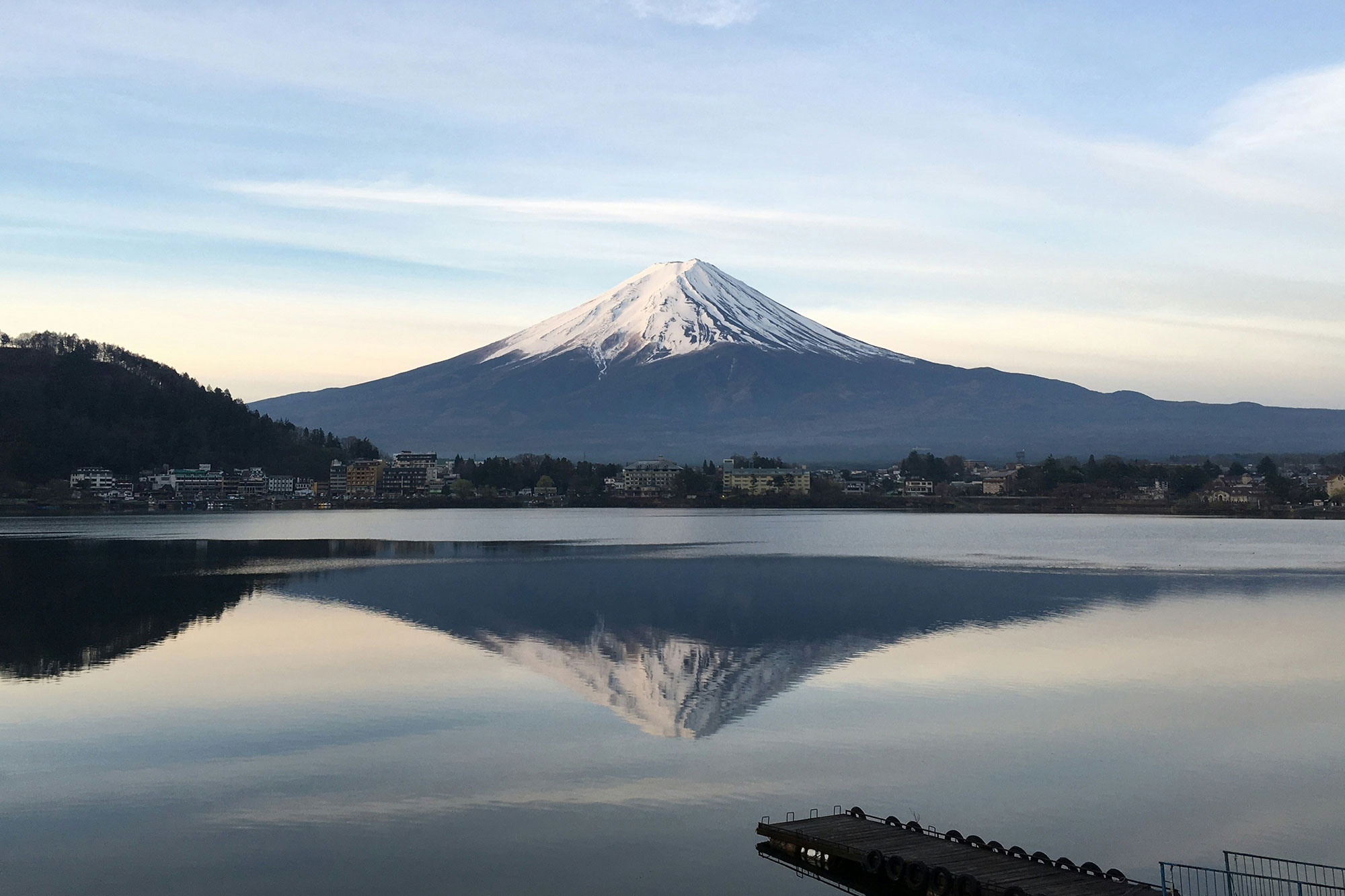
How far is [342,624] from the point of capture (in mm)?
A: 24125

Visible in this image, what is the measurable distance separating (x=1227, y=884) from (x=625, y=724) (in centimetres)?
750

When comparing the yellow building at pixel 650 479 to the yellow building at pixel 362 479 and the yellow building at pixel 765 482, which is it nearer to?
the yellow building at pixel 765 482

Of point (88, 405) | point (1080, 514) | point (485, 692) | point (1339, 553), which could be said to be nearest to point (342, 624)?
point (485, 692)

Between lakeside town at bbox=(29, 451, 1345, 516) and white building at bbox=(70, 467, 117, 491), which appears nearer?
lakeside town at bbox=(29, 451, 1345, 516)

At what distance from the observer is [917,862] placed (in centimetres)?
954

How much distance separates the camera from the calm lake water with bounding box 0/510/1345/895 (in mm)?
10305

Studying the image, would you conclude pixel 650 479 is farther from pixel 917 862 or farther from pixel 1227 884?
pixel 1227 884

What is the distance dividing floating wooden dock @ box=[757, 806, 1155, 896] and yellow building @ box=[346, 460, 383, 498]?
116155 mm

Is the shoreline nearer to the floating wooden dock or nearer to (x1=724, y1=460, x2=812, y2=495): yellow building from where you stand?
(x1=724, y1=460, x2=812, y2=495): yellow building

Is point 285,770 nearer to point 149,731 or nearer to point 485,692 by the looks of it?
point 149,731

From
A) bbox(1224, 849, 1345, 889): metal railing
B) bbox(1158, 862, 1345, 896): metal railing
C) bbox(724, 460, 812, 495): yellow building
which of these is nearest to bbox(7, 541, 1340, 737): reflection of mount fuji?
bbox(1158, 862, 1345, 896): metal railing

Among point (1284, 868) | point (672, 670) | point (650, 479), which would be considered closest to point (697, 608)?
point (672, 670)

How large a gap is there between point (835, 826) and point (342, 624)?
15796 millimetres

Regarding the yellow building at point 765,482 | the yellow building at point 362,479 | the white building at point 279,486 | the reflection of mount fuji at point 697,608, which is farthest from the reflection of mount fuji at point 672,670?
the yellow building at point 362,479
